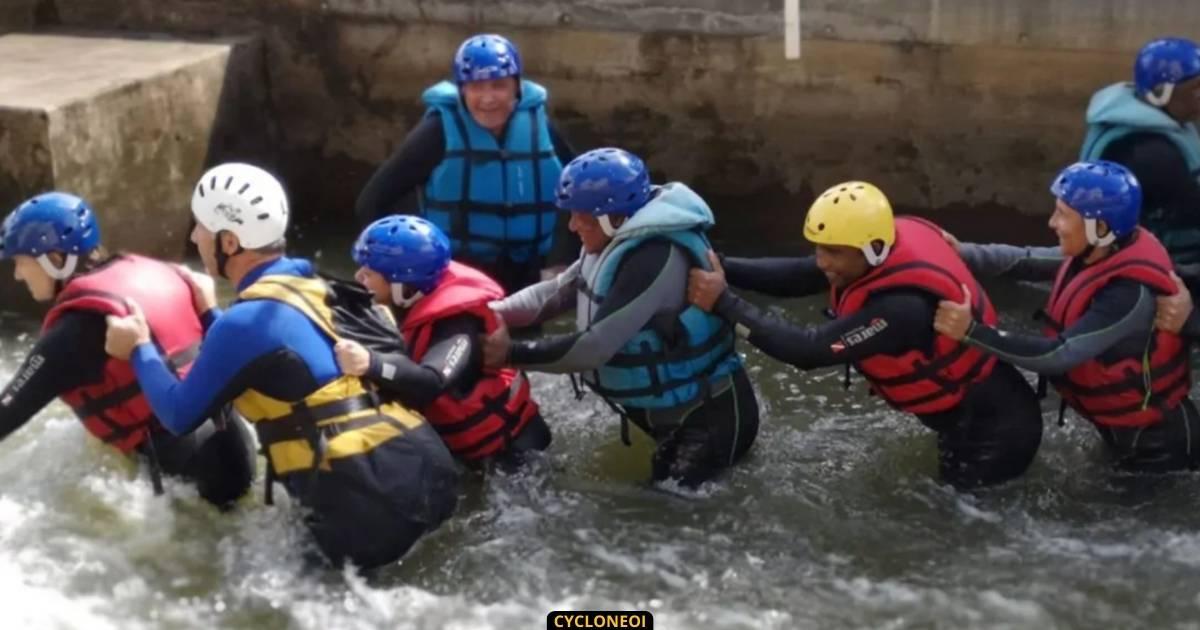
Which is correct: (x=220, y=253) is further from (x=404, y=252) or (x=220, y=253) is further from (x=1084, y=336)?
(x=1084, y=336)

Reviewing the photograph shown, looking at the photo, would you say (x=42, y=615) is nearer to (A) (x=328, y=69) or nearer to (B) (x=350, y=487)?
(B) (x=350, y=487)

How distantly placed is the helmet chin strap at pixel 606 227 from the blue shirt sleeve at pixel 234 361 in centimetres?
108

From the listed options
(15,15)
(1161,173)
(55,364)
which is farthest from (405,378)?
(15,15)

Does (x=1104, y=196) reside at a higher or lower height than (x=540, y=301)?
higher

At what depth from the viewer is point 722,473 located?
18.1 ft

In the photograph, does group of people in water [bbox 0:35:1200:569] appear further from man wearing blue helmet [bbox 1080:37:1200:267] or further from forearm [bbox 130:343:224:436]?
man wearing blue helmet [bbox 1080:37:1200:267]

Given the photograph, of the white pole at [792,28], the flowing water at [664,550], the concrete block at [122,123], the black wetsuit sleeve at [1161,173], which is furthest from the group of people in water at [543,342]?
the concrete block at [122,123]

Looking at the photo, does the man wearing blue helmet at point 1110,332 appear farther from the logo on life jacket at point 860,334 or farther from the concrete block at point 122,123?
the concrete block at point 122,123

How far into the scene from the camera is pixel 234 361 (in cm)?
436

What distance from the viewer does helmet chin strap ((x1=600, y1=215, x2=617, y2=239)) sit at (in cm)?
512

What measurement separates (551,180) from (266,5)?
310 centimetres

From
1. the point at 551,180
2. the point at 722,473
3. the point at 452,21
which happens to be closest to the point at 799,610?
the point at 722,473

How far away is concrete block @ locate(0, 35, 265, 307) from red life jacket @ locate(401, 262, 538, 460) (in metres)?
2.94

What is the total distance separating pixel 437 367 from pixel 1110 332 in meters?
2.19
